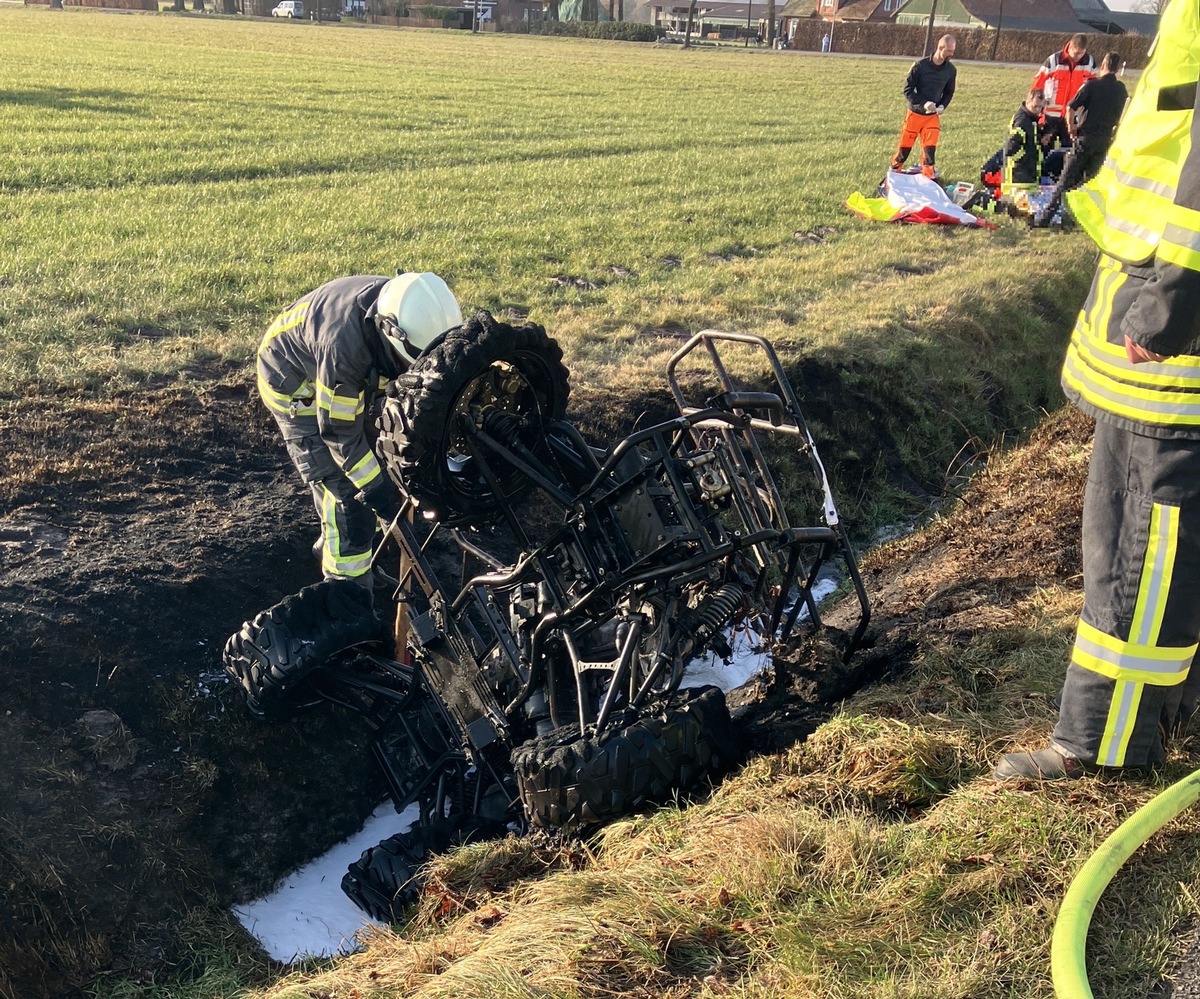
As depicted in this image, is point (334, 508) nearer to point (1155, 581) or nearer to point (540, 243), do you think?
point (1155, 581)

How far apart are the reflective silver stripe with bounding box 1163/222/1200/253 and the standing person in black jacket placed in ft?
39.7

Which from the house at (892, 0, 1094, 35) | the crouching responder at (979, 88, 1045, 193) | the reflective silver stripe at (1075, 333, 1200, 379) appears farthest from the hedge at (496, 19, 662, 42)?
the reflective silver stripe at (1075, 333, 1200, 379)

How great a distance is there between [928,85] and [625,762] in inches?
576

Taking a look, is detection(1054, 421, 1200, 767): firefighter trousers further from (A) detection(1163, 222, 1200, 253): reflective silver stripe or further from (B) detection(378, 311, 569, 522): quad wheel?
(B) detection(378, 311, 569, 522): quad wheel

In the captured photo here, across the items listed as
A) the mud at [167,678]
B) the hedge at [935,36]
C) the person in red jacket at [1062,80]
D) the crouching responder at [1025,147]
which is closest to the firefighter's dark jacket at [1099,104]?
the person in red jacket at [1062,80]

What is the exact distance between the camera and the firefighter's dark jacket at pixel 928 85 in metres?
16.1

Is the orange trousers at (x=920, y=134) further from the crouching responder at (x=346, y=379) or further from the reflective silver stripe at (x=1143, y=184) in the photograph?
the reflective silver stripe at (x=1143, y=184)

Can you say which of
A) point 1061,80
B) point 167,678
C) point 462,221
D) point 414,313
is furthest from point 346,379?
point 1061,80

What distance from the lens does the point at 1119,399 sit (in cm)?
318

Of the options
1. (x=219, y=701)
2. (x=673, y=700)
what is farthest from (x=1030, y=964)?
(x=219, y=701)

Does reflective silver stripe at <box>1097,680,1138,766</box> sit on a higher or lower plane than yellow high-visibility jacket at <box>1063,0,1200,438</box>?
lower

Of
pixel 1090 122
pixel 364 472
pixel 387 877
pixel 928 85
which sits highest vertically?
pixel 928 85

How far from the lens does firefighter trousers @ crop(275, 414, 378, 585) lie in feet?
18.6

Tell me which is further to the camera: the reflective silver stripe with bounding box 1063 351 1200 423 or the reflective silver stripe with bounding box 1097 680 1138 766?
the reflective silver stripe with bounding box 1097 680 1138 766
